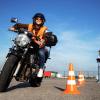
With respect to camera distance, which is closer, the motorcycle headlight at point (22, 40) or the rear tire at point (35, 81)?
the motorcycle headlight at point (22, 40)

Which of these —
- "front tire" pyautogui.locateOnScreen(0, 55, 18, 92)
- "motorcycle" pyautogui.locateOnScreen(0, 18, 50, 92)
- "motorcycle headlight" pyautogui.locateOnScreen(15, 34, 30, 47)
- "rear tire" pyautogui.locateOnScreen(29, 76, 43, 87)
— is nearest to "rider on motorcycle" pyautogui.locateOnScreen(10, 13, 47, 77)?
"motorcycle" pyautogui.locateOnScreen(0, 18, 50, 92)

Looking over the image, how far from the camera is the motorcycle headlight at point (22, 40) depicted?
830 centimetres

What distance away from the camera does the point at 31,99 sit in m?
6.49

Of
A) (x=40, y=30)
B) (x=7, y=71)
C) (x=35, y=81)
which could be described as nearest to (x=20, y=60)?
(x=7, y=71)

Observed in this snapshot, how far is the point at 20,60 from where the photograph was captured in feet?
27.6

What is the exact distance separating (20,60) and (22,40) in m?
0.54

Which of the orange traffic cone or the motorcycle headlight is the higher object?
the motorcycle headlight

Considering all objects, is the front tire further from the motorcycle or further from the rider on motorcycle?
the rider on motorcycle

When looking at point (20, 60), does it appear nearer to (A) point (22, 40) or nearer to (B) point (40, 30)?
(A) point (22, 40)

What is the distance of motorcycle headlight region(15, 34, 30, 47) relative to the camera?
830 cm

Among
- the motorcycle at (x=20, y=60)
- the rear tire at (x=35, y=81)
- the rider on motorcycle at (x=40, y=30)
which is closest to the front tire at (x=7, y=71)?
the motorcycle at (x=20, y=60)

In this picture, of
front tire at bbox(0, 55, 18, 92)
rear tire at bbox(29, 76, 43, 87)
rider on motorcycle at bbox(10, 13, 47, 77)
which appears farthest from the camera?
rear tire at bbox(29, 76, 43, 87)

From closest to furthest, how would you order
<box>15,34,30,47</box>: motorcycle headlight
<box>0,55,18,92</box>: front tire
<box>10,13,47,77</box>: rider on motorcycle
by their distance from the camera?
<box>0,55,18,92</box>: front tire → <box>15,34,30,47</box>: motorcycle headlight → <box>10,13,47,77</box>: rider on motorcycle

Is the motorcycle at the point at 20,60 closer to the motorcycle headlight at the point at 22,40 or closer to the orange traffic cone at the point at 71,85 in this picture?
the motorcycle headlight at the point at 22,40
